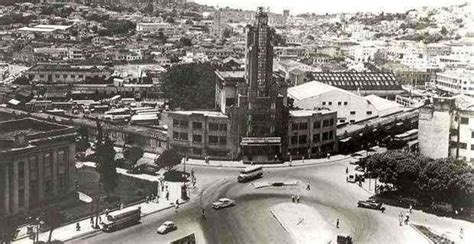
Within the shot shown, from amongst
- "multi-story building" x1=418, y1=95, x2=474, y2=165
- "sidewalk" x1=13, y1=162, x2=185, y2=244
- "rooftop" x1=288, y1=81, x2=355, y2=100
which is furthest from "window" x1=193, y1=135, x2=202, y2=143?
"rooftop" x1=288, y1=81, x2=355, y2=100

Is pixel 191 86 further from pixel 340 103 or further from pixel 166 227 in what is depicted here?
pixel 166 227

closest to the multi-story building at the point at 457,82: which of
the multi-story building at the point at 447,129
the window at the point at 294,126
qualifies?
the multi-story building at the point at 447,129

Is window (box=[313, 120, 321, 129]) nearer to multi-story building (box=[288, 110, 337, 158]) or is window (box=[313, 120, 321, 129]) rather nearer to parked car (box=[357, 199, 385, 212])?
multi-story building (box=[288, 110, 337, 158])

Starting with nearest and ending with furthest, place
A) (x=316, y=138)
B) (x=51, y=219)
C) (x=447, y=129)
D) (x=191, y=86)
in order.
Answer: (x=51, y=219) → (x=447, y=129) → (x=316, y=138) → (x=191, y=86)

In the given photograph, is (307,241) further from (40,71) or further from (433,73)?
(433,73)

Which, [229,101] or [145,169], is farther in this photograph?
[229,101]

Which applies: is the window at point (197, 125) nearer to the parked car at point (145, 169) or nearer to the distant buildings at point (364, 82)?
the parked car at point (145, 169)

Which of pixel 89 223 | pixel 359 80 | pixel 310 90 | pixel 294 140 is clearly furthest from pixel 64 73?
pixel 89 223

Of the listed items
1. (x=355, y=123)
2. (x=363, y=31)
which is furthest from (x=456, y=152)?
(x=363, y=31)
